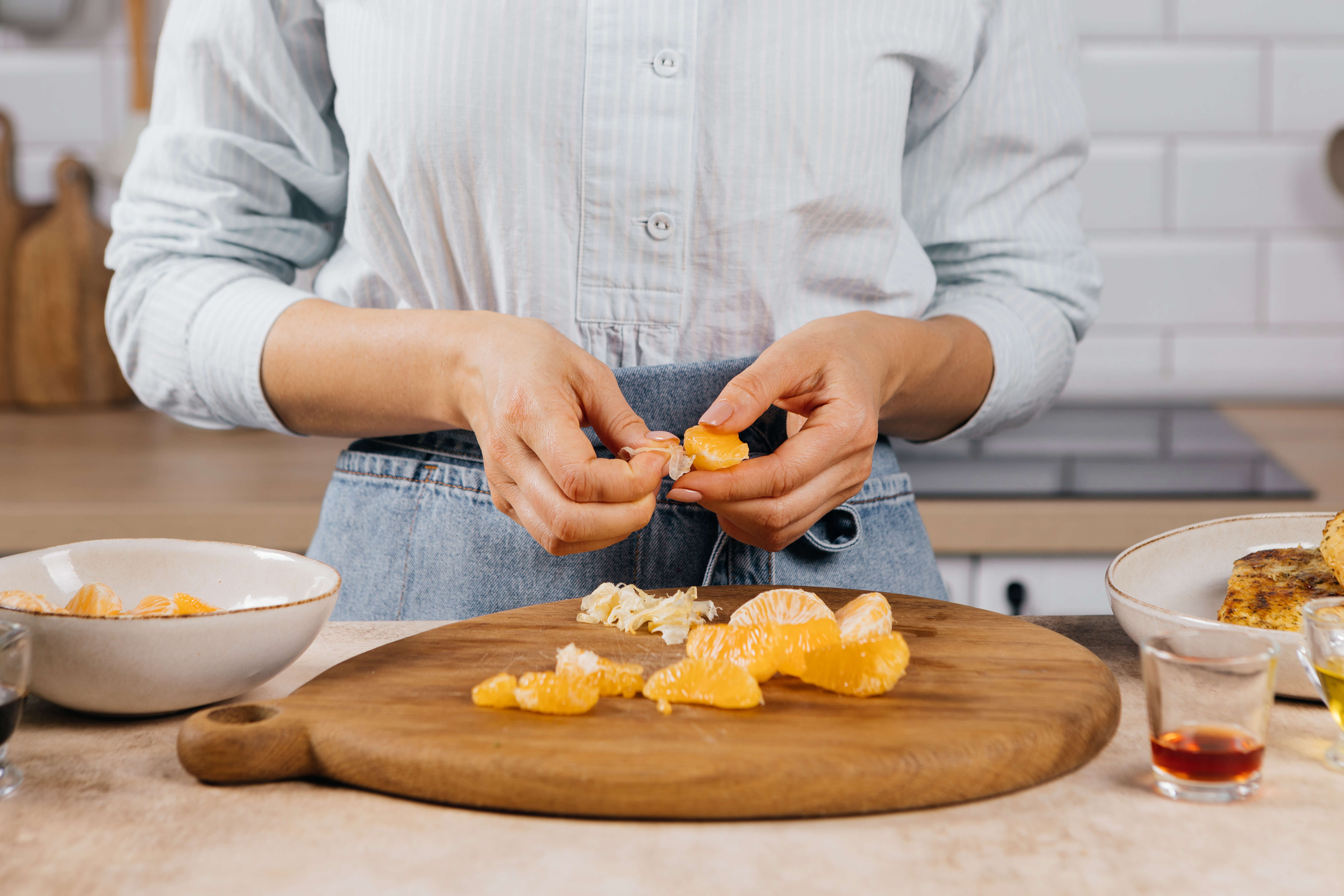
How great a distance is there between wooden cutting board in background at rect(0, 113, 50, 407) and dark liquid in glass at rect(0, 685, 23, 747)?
1767mm

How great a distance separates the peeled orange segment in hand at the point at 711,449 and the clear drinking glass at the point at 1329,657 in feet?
1.16

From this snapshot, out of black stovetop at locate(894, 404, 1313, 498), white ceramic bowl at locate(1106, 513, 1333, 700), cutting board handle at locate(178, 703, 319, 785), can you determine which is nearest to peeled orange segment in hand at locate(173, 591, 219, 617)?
cutting board handle at locate(178, 703, 319, 785)

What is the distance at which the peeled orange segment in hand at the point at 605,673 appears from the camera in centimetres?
66

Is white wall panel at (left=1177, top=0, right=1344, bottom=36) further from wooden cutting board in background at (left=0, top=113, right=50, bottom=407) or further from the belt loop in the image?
wooden cutting board in background at (left=0, top=113, right=50, bottom=407)

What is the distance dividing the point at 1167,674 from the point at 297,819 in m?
0.42

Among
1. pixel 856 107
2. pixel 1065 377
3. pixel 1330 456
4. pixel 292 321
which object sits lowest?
pixel 1330 456

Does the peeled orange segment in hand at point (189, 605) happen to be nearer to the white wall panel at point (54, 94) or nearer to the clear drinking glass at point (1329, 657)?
the clear drinking glass at point (1329, 657)

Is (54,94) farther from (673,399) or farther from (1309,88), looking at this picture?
(1309,88)

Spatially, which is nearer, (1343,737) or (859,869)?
(859,869)

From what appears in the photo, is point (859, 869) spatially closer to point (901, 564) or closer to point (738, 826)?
point (738, 826)

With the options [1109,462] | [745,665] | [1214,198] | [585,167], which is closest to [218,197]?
[585,167]

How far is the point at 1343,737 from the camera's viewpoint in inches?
24.9

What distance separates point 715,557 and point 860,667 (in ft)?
0.99

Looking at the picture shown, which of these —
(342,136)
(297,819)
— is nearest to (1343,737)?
(297,819)
